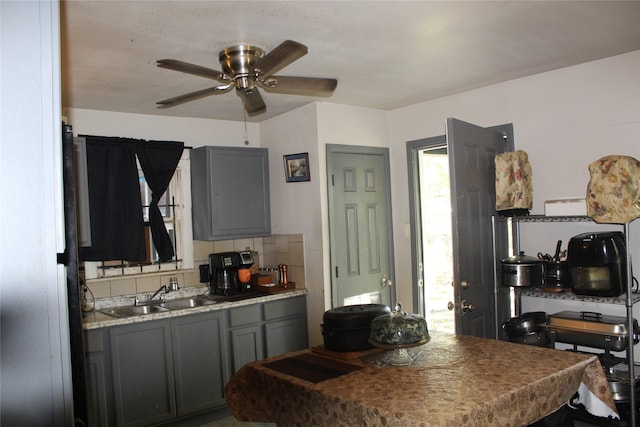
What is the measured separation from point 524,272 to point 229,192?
2.60 meters

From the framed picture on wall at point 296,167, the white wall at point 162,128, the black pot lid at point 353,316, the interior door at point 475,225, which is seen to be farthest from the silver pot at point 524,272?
the white wall at point 162,128

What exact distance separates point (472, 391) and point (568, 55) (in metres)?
2.45

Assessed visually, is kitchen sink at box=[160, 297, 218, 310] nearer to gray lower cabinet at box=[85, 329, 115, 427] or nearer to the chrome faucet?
the chrome faucet

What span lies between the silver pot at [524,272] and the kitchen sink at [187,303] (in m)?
2.37

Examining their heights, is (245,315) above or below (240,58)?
below

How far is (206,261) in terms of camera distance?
4.88 m

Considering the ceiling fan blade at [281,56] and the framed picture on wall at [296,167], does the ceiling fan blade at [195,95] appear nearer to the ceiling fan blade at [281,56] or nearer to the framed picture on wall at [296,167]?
the ceiling fan blade at [281,56]

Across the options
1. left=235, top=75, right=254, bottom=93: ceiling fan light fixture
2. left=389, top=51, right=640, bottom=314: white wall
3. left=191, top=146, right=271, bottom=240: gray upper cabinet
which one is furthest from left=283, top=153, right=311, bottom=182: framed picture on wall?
left=235, top=75, right=254, bottom=93: ceiling fan light fixture

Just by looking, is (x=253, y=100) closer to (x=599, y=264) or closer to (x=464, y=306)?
(x=464, y=306)

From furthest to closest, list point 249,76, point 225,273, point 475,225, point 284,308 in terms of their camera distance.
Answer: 1. point 225,273
2. point 284,308
3. point 475,225
4. point 249,76

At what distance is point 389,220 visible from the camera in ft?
16.2

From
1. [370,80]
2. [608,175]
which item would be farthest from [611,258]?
[370,80]

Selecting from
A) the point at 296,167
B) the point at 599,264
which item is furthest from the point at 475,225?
the point at 296,167

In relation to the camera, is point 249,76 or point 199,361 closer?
point 249,76
